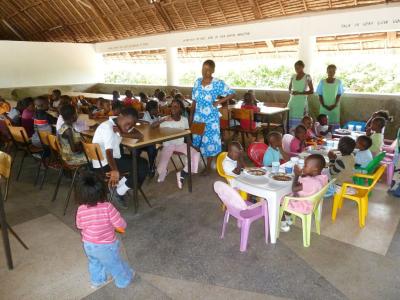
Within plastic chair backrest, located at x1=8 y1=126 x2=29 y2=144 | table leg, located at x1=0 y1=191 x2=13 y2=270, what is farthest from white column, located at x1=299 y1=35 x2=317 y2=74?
table leg, located at x1=0 y1=191 x2=13 y2=270

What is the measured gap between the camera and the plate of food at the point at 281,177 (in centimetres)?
330

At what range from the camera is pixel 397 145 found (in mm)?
4668

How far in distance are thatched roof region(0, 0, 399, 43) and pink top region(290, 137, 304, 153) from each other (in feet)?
14.3

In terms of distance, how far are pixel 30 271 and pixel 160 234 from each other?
129 centimetres

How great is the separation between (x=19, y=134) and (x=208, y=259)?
3699 millimetres

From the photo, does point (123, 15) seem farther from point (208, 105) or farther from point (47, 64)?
point (208, 105)

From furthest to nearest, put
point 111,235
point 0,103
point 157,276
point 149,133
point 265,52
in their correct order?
A: point 265,52
point 0,103
point 149,133
point 157,276
point 111,235

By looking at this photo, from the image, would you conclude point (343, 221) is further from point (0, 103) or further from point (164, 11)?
point (164, 11)

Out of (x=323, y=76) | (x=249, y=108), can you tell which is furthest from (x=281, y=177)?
(x=323, y=76)

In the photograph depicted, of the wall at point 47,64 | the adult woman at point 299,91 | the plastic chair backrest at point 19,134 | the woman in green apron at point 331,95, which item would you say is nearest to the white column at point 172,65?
the wall at point 47,64

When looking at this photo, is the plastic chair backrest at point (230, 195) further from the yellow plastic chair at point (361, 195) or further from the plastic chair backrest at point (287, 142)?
the plastic chair backrest at point (287, 142)

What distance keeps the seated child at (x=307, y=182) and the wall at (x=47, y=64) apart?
43.9 feet

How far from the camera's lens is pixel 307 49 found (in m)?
8.13

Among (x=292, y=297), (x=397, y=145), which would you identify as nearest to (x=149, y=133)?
(x=292, y=297)
